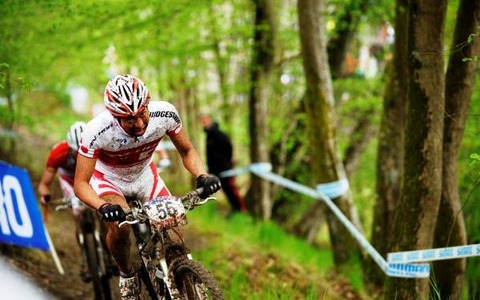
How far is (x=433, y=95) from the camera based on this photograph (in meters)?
5.58

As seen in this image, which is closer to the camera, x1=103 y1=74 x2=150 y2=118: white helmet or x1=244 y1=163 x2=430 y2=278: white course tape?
x1=103 y1=74 x2=150 y2=118: white helmet

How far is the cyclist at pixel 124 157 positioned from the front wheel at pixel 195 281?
1.71ft

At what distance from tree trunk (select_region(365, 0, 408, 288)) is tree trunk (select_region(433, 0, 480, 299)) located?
1.33 m

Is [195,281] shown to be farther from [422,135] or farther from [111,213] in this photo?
[422,135]

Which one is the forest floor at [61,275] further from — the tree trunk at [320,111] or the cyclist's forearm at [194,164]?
the cyclist's forearm at [194,164]

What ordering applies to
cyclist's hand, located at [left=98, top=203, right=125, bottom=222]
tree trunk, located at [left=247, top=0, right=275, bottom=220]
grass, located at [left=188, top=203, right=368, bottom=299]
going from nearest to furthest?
cyclist's hand, located at [left=98, top=203, right=125, bottom=222], grass, located at [left=188, top=203, right=368, bottom=299], tree trunk, located at [left=247, top=0, right=275, bottom=220]

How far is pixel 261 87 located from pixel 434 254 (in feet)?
22.6

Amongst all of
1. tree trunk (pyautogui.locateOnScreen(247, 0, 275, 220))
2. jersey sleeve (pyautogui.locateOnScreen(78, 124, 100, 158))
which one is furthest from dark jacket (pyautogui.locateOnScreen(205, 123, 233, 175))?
jersey sleeve (pyautogui.locateOnScreen(78, 124, 100, 158))

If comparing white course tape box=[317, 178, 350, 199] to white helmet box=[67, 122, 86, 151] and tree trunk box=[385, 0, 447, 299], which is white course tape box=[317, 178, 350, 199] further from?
white helmet box=[67, 122, 86, 151]

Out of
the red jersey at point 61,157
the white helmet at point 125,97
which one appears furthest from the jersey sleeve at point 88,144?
the red jersey at point 61,157

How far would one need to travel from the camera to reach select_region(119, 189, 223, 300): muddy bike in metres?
4.17

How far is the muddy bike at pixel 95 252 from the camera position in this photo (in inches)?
250

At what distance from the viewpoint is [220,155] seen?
40.5 feet

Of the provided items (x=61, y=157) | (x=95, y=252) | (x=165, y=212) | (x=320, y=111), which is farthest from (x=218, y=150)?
(x=165, y=212)
